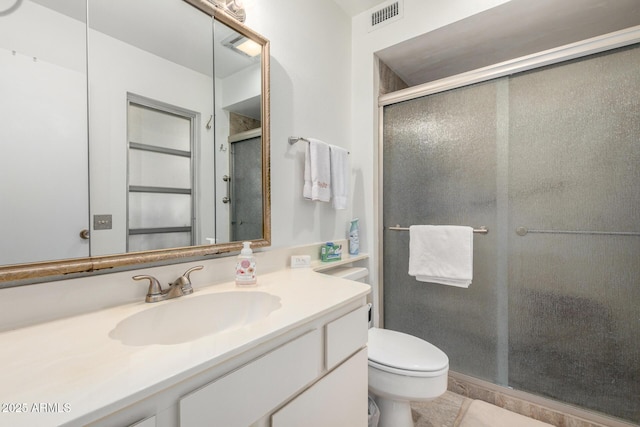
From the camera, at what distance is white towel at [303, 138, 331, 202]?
4.69 feet

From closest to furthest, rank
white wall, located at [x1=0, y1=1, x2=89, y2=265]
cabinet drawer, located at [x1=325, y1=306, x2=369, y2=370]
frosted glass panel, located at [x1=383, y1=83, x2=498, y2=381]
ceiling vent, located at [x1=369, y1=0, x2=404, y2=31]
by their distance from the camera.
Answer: white wall, located at [x1=0, y1=1, x2=89, y2=265] < cabinet drawer, located at [x1=325, y1=306, x2=369, y2=370] < frosted glass panel, located at [x1=383, y1=83, x2=498, y2=381] < ceiling vent, located at [x1=369, y1=0, x2=404, y2=31]

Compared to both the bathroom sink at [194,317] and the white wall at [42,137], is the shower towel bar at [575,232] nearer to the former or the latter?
the bathroom sink at [194,317]

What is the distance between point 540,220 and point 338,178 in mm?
1067

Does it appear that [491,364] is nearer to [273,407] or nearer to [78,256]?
[273,407]

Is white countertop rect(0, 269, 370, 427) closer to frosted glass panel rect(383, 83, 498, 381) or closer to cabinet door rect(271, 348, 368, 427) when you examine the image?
cabinet door rect(271, 348, 368, 427)

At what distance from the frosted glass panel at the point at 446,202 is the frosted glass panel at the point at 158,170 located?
1.28 metres

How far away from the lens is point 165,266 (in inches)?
36.9

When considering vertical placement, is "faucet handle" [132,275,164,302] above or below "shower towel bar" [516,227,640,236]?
below

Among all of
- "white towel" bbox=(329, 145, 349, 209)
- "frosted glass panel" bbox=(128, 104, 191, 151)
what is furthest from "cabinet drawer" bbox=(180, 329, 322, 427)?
"white towel" bbox=(329, 145, 349, 209)

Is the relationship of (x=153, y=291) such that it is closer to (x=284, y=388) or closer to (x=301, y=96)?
(x=284, y=388)

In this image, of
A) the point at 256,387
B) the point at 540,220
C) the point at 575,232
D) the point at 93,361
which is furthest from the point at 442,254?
the point at 93,361

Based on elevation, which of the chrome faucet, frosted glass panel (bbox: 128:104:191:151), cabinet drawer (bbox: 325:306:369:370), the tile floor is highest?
frosted glass panel (bbox: 128:104:191:151)

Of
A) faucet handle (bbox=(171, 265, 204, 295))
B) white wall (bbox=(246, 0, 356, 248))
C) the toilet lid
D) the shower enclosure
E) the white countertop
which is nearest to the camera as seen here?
the white countertop

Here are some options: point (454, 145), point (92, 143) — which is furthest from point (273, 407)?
point (454, 145)
